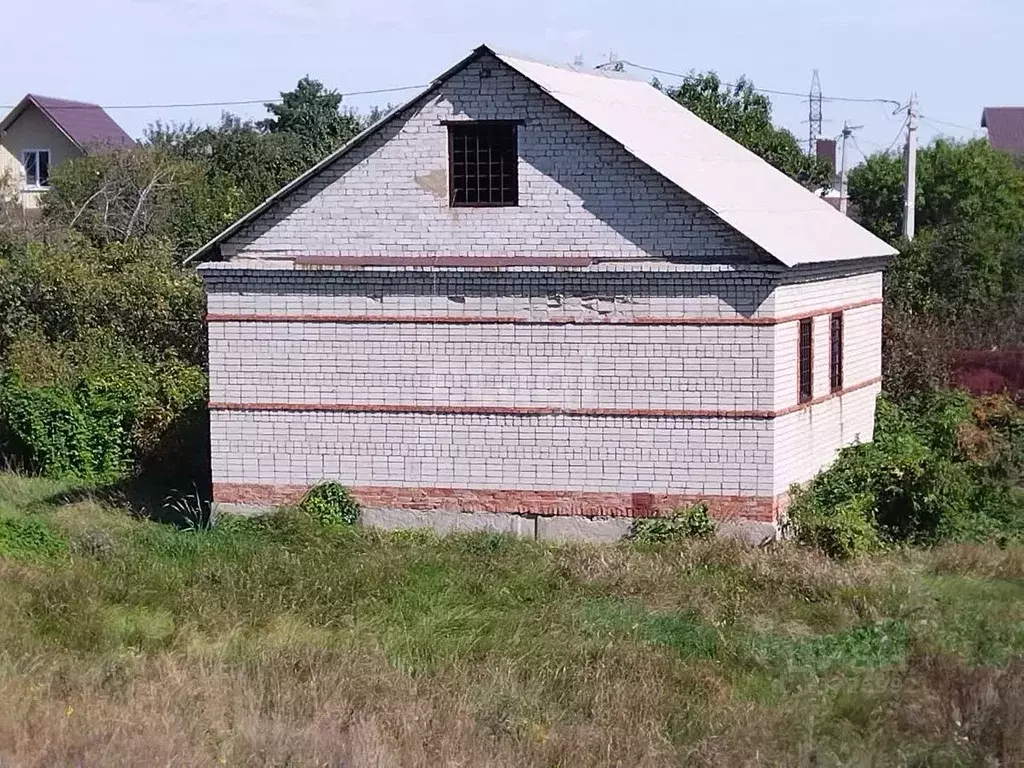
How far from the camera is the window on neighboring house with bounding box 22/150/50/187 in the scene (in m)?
49.1

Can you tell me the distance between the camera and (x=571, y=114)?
16203mm

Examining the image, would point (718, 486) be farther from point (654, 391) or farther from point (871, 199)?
point (871, 199)

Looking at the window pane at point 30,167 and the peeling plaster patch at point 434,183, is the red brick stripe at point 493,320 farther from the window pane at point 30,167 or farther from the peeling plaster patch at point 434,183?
the window pane at point 30,167

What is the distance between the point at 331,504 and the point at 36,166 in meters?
36.3

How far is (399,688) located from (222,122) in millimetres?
40502

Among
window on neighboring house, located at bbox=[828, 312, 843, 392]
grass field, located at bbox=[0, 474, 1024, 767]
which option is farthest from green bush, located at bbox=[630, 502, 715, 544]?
window on neighboring house, located at bbox=[828, 312, 843, 392]

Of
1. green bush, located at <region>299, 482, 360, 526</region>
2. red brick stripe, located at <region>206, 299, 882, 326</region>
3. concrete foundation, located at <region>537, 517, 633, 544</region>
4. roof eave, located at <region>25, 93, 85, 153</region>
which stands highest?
roof eave, located at <region>25, 93, 85, 153</region>

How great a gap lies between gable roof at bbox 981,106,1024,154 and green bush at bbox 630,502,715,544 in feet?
183

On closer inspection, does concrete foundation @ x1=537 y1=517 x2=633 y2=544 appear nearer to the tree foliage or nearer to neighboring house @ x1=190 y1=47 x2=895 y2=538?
neighboring house @ x1=190 y1=47 x2=895 y2=538

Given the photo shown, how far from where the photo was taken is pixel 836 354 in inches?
728

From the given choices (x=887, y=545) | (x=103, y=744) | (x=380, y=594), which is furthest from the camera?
(x=887, y=545)

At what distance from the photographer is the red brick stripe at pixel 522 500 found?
15992 millimetres

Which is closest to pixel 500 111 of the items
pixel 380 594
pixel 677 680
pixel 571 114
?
pixel 571 114

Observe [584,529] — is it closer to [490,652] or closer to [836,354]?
[836,354]
